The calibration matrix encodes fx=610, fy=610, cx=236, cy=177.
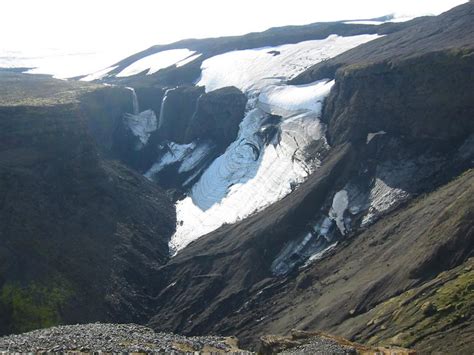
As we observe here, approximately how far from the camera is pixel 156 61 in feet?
575

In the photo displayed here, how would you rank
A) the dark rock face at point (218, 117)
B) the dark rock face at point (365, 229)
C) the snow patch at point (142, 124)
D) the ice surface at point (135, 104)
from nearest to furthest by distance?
the dark rock face at point (365, 229)
the dark rock face at point (218, 117)
the snow patch at point (142, 124)
the ice surface at point (135, 104)

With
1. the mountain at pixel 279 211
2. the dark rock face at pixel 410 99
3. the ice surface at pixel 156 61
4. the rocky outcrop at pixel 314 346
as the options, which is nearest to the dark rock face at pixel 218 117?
the mountain at pixel 279 211

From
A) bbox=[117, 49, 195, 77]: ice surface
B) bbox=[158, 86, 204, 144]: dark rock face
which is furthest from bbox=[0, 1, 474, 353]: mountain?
bbox=[117, 49, 195, 77]: ice surface

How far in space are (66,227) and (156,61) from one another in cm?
11370

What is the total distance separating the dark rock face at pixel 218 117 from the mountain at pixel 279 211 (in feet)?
2.07

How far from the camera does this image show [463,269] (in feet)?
150

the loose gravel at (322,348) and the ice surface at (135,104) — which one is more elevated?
the ice surface at (135,104)

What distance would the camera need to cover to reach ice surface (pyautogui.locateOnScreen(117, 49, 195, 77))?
16504 cm

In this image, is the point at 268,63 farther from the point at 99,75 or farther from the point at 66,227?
the point at 66,227

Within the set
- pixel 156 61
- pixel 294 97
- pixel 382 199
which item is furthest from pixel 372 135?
pixel 156 61

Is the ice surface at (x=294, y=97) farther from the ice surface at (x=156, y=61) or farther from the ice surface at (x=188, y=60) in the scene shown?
the ice surface at (x=156, y=61)

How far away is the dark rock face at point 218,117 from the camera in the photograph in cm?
10862

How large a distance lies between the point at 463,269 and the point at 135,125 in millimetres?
83157

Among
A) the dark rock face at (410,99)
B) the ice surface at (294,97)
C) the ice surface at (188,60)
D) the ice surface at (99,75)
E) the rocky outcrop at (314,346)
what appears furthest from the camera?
the ice surface at (99,75)
